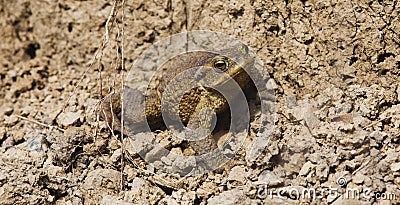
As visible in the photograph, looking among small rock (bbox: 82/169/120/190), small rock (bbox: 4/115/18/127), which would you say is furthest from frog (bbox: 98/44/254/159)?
small rock (bbox: 4/115/18/127)

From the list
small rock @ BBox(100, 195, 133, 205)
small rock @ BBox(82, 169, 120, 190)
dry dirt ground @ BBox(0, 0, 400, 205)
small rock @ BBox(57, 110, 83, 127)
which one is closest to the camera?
dry dirt ground @ BBox(0, 0, 400, 205)

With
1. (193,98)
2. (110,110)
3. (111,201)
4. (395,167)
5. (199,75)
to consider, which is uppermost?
(199,75)

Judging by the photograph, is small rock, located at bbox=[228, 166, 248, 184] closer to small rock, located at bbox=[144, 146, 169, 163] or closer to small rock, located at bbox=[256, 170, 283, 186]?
small rock, located at bbox=[256, 170, 283, 186]

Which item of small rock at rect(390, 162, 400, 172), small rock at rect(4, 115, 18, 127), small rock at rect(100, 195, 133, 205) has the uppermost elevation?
small rock at rect(4, 115, 18, 127)

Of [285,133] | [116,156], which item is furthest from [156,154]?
[285,133]

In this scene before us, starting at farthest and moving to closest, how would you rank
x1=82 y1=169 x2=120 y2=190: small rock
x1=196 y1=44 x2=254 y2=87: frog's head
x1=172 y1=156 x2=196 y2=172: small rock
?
x1=196 y1=44 x2=254 y2=87: frog's head, x1=172 y1=156 x2=196 y2=172: small rock, x1=82 y1=169 x2=120 y2=190: small rock

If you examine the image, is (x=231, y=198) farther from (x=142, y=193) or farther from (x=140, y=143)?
(x=140, y=143)
